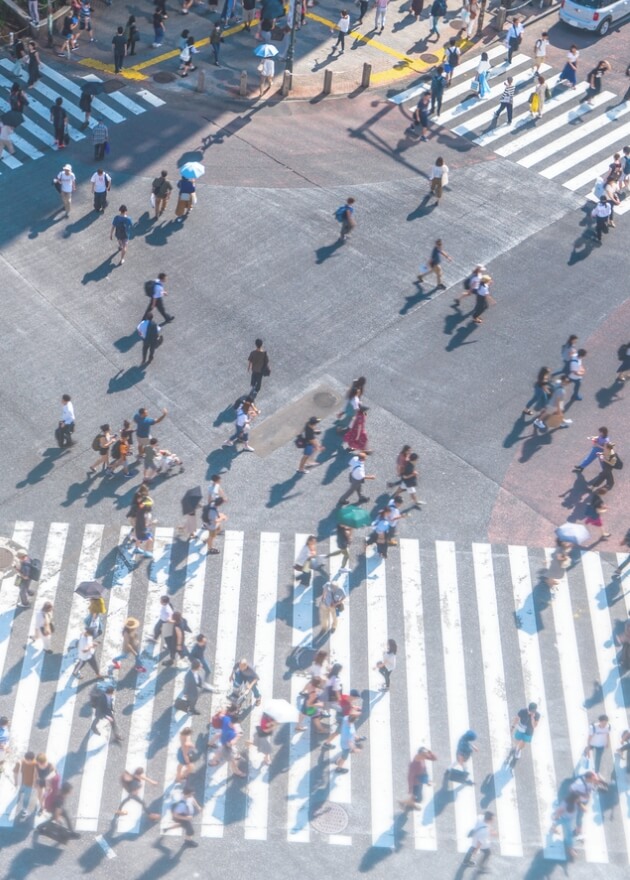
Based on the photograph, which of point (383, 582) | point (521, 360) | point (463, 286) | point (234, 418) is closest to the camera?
point (383, 582)

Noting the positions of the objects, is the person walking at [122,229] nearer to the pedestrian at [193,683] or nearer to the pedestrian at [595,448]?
the pedestrian at [595,448]

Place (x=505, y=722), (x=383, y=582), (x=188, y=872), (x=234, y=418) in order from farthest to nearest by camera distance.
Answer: (x=234, y=418) < (x=383, y=582) < (x=505, y=722) < (x=188, y=872)

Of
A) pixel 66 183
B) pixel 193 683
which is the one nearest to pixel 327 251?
pixel 66 183

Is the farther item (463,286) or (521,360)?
(463,286)

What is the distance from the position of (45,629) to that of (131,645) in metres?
1.92

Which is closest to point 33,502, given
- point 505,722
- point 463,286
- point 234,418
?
point 234,418

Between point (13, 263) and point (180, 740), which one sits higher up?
point (13, 263)

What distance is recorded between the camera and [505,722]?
24.8 m

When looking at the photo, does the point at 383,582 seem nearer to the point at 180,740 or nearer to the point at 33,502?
the point at 180,740

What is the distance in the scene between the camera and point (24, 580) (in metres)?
26.1

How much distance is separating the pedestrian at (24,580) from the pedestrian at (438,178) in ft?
64.6

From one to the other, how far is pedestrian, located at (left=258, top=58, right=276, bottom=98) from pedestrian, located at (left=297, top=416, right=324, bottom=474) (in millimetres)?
18862

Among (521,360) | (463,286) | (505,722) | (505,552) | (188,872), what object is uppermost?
(463,286)

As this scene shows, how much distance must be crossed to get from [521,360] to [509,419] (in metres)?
2.56
